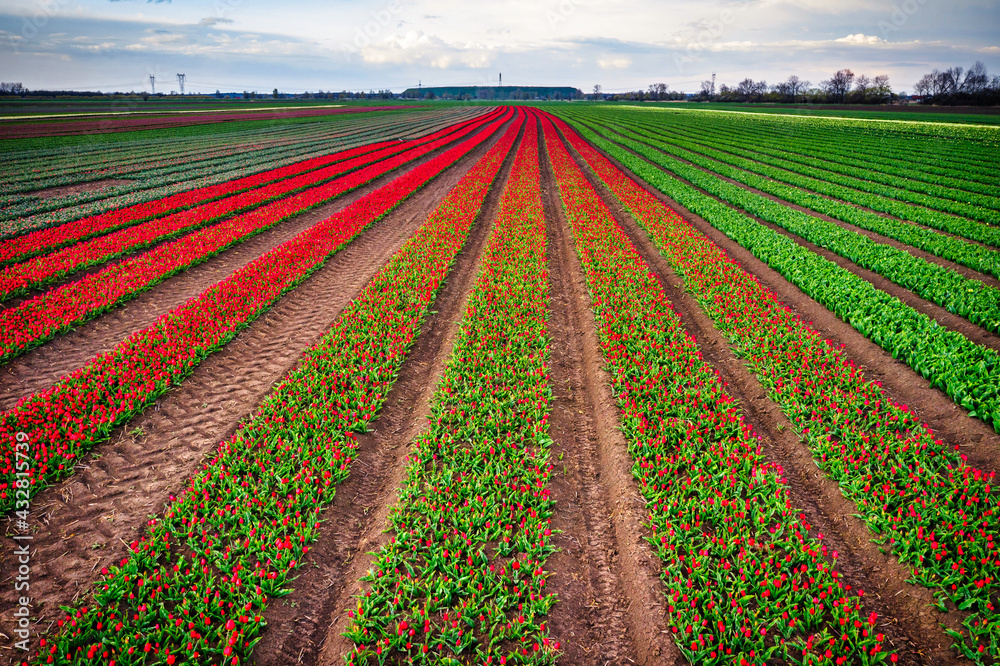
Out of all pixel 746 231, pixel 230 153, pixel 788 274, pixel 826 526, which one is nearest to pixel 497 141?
pixel 230 153

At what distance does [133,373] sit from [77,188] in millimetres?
24267

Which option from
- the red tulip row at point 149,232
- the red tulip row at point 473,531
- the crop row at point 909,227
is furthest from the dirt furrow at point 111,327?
the crop row at point 909,227

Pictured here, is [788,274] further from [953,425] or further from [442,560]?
[442,560]

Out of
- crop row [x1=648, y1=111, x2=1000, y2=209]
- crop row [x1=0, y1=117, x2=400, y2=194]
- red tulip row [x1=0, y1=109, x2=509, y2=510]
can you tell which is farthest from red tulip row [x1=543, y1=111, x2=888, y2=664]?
crop row [x1=0, y1=117, x2=400, y2=194]

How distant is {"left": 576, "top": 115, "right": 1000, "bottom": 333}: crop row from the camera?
400 inches

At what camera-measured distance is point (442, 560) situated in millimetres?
4625

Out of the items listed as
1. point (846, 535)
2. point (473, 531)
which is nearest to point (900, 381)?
point (846, 535)

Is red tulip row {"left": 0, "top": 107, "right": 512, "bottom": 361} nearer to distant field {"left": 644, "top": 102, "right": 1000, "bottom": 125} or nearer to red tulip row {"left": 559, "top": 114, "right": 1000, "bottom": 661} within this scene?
red tulip row {"left": 559, "top": 114, "right": 1000, "bottom": 661}

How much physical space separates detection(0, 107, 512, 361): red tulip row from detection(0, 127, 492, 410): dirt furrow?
184 millimetres

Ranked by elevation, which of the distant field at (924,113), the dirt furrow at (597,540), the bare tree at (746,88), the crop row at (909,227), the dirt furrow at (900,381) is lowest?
the dirt furrow at (597,540)

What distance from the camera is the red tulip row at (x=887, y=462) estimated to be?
174 inches

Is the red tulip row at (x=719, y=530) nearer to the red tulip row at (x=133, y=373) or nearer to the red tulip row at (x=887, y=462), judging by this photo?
the red tulip row at (x=887, y=462)

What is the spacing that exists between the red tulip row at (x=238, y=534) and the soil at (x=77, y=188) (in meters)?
23.6

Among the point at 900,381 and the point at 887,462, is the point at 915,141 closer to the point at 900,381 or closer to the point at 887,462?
the point at 900,381
